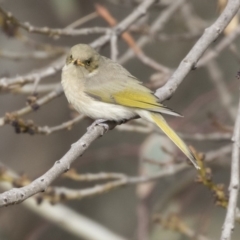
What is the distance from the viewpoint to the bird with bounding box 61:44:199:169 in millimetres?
3332

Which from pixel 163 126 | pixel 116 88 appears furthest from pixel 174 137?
pixel 116 88

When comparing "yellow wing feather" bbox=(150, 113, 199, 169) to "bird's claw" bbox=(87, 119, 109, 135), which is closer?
"yellow wing feather" bbox=(150, 113, 199, 169)

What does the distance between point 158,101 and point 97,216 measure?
441 cm

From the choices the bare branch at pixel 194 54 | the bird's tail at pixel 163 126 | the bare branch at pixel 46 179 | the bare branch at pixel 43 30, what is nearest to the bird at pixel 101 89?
the bird's tail at pixel 163 126

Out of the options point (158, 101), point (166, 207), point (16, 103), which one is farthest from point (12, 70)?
point (158, 101)

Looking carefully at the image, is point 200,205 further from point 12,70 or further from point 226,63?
point 12,70

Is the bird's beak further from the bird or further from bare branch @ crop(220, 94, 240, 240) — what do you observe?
bare branch @ crop(220, 94, 240, 240)

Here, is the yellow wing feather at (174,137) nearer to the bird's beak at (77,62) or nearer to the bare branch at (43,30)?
the bird's beak at (77,62)

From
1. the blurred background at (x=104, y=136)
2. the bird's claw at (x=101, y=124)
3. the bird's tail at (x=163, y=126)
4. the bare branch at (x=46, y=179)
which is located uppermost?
the blurred background at (x=104, y=136)

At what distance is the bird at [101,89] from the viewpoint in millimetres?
3332

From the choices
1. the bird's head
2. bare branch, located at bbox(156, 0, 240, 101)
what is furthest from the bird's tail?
the bird's head

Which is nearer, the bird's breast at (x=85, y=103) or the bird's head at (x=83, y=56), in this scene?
the bird's breast at (x=85, y=103)

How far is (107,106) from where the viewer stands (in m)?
3.45

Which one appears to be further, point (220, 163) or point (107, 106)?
point (220, 163)
